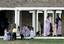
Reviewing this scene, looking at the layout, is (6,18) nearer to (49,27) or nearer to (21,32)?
(21,32)

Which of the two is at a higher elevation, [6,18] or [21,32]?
[6,18]

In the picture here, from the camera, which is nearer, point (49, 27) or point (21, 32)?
point (21, 32)

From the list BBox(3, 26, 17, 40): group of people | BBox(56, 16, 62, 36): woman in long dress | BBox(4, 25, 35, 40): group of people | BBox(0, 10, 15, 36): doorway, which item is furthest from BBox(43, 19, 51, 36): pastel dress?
BBox(3, 26, 17, 40): group of people

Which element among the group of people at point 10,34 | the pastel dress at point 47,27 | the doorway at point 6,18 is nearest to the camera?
the group of people at point 10,34

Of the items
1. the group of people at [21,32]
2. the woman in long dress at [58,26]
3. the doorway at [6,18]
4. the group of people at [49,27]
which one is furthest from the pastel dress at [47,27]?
the doorway at [6,18]

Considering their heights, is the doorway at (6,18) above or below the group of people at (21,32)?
above

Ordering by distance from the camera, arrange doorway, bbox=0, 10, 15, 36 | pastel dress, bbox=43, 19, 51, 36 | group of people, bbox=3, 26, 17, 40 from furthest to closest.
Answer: doorway, bbox=0, 10, 15, 36 → pastel dress, bbox=43, 19, 51, 36 → group of people, bbox=3, 26, 17, 40

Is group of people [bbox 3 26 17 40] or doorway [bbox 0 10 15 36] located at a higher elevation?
doorway [bbox 0 10 15 36]

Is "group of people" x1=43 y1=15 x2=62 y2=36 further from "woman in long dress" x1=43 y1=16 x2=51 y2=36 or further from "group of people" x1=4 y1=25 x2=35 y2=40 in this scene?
"group of people" x1=4 y1=25 x2=35 y2=40

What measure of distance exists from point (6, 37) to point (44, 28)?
4.12 meters

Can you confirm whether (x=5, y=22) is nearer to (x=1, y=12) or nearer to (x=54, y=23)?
(x=1, y=12)

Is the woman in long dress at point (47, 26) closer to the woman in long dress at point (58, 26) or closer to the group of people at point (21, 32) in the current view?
the woman in long dress at point (58, 26)

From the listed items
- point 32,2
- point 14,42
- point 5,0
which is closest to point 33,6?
point 32,2

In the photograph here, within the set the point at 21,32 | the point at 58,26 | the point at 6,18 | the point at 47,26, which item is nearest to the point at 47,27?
the point at 47,26
